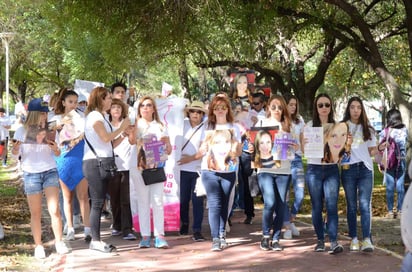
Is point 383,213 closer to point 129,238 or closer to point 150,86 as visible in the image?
point 129,238

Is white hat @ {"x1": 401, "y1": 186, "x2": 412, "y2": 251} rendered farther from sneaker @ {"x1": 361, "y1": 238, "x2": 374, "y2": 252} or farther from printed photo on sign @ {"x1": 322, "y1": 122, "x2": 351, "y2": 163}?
sneaker @ {"x1": 361, "y1": 238, "x2": 374, "y2": 252}

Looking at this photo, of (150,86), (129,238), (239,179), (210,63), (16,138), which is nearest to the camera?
(16,138)

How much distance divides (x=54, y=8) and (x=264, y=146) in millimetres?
6721

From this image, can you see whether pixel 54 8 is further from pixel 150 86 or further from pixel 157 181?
pixel 150 86

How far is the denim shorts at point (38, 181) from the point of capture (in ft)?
26.3

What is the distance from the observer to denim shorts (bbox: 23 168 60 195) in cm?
803

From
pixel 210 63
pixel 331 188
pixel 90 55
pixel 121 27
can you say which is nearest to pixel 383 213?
pixel 331 188

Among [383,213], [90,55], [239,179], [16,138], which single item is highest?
[90,55]

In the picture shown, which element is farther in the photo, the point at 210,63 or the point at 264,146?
the point at 210,63

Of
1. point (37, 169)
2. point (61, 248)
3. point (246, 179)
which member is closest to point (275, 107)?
point (246, 179)

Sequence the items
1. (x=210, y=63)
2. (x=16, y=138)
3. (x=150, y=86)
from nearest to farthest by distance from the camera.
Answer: (x=16, y=138) < (x=210, y=63) < (x=150, y=86)

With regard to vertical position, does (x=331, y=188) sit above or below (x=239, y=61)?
below

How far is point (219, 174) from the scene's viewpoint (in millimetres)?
8445

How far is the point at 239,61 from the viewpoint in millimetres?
19578
